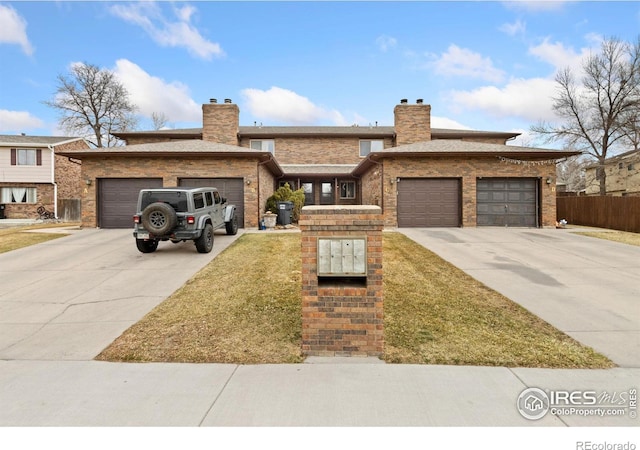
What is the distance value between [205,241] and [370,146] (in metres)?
18.1

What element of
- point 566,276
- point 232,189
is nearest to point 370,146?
point 232,189

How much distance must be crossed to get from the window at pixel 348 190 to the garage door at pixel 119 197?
40.6 ft

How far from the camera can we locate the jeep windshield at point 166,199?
939 centimetres

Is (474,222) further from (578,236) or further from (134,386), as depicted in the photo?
(134,386)

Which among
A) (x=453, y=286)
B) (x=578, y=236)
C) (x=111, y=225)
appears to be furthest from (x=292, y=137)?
(x=453, y=286)

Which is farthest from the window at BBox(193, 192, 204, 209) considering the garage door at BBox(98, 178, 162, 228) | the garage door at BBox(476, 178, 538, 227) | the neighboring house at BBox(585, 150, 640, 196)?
the neighboring house at BBox(585, 150, 640, 196)

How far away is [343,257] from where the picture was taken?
12.6ft

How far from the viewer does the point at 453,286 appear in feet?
21.8

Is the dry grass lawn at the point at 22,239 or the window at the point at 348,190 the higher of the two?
the window at the point at 348,190

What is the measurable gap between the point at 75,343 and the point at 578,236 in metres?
16.0

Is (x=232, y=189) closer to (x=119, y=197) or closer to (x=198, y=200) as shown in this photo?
(x=119, y=197)
